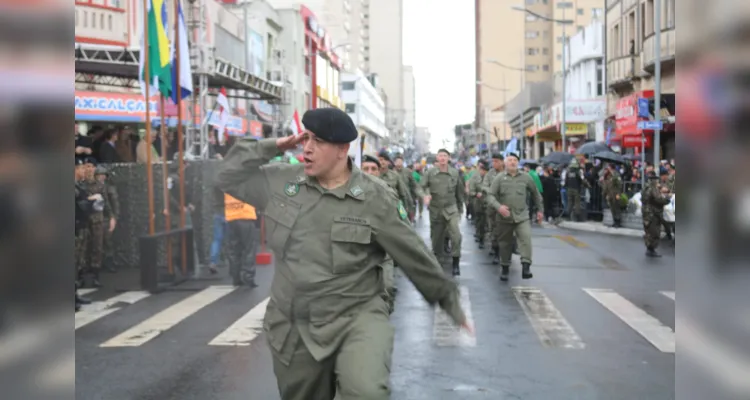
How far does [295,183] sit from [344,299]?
0.62 meters

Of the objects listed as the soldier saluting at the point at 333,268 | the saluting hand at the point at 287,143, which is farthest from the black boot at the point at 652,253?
the saluting hand at the point at 287,143

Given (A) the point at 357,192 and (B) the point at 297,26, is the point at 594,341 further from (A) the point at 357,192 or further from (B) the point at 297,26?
(B) the point at 297,26

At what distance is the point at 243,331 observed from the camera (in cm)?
872

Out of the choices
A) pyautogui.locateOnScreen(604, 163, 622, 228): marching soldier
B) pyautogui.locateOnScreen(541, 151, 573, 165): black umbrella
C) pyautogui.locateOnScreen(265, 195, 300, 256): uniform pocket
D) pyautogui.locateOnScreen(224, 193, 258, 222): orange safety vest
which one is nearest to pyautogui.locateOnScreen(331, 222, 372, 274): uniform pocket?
pyautogui.locateOnScreen(265, 195, 300, 256): uniform pocket

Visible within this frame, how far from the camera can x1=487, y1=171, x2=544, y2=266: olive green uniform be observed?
1272 cm

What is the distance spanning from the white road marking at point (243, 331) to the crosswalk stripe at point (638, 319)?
13.0 ft

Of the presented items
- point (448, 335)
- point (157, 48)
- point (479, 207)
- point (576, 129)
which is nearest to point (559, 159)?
point (479, 207)

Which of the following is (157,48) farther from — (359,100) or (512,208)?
(359,100)

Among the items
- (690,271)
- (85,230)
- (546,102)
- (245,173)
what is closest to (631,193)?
(85,230)

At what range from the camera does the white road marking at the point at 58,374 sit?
1.55 meters

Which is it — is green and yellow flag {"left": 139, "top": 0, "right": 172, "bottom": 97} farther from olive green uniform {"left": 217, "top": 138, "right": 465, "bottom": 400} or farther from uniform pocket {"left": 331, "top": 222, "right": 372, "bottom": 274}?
uniform pocket {"left": 331, "top": 222, "right": 372, "bottom": 274}

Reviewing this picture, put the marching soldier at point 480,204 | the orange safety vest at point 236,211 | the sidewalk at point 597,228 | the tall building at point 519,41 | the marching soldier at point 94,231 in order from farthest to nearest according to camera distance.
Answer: the tall building at point 519,41, the sidewalk at point 597,228, the marching soldier at point 480,204, the marching soldier at point 94,231, the orange safety vest at point 236,211

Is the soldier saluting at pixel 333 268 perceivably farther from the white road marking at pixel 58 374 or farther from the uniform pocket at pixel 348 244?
the white road marking at pixel 58 374

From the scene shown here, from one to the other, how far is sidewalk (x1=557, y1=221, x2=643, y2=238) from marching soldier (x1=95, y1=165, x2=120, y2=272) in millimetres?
13595
